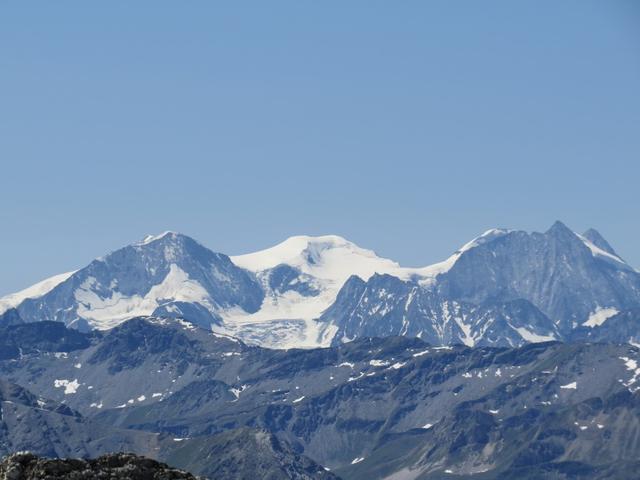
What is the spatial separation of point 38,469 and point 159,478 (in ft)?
17.6

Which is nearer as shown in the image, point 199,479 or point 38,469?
point 38,469

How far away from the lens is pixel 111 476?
7156cm

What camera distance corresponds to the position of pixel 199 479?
78.2m

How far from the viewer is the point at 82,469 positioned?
235ft

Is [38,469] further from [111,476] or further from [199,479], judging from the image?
[199,479]

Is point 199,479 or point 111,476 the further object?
point 199,479

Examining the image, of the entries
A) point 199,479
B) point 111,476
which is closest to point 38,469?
point 111,476

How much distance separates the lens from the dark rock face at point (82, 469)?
71.0m

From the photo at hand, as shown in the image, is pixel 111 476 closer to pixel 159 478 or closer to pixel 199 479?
pixel 159 478

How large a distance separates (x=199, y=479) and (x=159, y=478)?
20.6ft

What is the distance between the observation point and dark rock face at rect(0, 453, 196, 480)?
233 ft

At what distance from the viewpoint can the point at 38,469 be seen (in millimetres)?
71250

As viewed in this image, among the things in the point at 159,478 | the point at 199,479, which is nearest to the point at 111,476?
the point at 159,478

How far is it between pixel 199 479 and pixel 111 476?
24.7 ft
